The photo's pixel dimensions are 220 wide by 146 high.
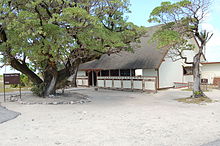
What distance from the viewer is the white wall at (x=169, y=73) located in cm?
1869

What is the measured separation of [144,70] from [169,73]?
8.66 ft

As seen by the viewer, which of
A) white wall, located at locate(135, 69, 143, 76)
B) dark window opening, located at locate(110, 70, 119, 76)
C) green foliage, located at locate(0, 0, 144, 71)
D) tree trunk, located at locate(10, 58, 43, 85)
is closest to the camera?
green foliage, located at locate(0, 0, 144, 71)

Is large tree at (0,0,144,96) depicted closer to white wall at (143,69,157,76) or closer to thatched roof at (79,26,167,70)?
thatched roof at (79,26,167,70)

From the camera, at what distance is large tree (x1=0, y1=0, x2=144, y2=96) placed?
9797mm

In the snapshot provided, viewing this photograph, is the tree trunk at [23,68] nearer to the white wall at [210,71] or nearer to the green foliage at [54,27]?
the green foliage at [54,27]

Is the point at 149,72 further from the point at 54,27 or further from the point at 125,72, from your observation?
the point at 54,27

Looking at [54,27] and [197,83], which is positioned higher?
[54,27]

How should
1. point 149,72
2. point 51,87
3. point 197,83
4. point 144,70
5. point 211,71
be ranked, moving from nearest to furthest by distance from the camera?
1. point 197,83
2. point 51,87
3. point 149,72
4. point 144,70
5. point 211,71

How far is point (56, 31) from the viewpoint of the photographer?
32.9 feet

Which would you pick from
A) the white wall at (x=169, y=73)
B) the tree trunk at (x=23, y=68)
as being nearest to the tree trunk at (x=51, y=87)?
the tree trunk at (x=23, y=68)

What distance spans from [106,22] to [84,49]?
7.36 feet

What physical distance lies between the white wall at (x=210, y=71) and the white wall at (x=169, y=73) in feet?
12.3

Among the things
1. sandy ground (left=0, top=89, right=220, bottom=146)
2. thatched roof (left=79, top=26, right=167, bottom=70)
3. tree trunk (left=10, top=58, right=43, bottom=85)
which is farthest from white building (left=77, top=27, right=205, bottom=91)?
sandy ground (left=0, top=89, right=220, bottom=146)

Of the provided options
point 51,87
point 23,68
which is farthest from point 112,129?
point 23,68
